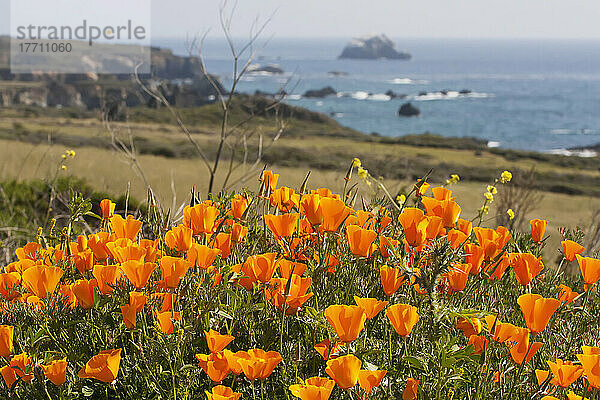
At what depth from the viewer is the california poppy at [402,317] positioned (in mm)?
1395

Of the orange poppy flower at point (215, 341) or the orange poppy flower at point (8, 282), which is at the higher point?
the orange poppy flower at point (215, 341)

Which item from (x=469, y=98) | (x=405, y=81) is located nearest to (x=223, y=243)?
(x=469, y=98)

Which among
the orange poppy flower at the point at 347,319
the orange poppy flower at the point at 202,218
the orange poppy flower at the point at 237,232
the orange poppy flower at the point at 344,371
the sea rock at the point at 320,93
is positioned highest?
the orange poppy flower at the point at 202,218

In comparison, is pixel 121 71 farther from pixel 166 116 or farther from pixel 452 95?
pixel 452 95

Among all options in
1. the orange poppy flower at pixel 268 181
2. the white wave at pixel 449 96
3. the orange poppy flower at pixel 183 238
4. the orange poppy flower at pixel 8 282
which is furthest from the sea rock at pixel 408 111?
the orange poppy flower at pixel 8 282

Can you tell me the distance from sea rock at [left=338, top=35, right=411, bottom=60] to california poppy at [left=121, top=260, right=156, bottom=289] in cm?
19710

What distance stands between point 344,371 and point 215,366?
321mm

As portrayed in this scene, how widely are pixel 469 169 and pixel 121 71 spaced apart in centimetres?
3760

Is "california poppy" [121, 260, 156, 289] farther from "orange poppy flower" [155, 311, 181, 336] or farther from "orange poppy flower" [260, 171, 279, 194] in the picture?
"orange poppy flower" [260, 171, 279, 194]

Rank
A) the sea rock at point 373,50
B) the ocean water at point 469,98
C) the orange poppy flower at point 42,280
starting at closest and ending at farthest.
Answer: the orange poppy flower at point 42,280 → the ocean water at point 469,98 → the sea rock at point 373,50

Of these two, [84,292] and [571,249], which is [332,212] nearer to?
[84,292]

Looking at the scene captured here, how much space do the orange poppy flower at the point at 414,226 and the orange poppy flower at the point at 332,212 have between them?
176 mm

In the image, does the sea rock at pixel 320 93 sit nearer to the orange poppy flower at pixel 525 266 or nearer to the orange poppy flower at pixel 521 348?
the orange poppy flower at pixel 525 266

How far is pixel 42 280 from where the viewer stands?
1678mm
